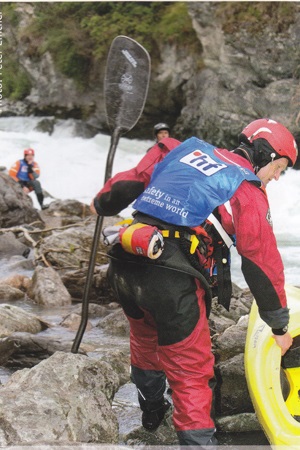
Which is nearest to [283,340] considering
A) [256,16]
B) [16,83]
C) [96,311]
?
[96,311]

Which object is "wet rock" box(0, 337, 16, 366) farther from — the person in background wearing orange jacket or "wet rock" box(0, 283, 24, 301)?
the person in background wearing orange jacket

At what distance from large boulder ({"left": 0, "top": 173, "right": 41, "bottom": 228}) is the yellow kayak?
293 inches

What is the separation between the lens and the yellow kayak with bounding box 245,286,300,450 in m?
2.73

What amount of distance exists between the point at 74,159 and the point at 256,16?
6351 millimetres

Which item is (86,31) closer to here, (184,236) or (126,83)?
(126,83)

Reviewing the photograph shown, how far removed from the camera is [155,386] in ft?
9.85

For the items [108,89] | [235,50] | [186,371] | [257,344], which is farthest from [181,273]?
[235,50]

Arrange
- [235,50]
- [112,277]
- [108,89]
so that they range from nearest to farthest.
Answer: [112,277]
[108,89]
[235,50]

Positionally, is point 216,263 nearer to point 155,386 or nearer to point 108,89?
point 155,386

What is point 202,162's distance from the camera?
2.62 m

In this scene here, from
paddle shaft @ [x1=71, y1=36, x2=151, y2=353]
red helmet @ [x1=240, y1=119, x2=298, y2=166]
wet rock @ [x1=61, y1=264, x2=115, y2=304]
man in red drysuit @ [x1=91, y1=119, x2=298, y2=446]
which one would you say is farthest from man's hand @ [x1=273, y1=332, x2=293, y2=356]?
wet rock @ [x1=61, y1=264, x2=115, y2=304]

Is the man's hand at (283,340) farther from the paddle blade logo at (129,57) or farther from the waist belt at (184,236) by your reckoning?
the paddle blade logo at (129,57)

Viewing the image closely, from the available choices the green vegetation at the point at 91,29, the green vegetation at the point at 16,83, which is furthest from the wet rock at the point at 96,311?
the green vegetation at the point at 16,83

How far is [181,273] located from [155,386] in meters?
0.73
